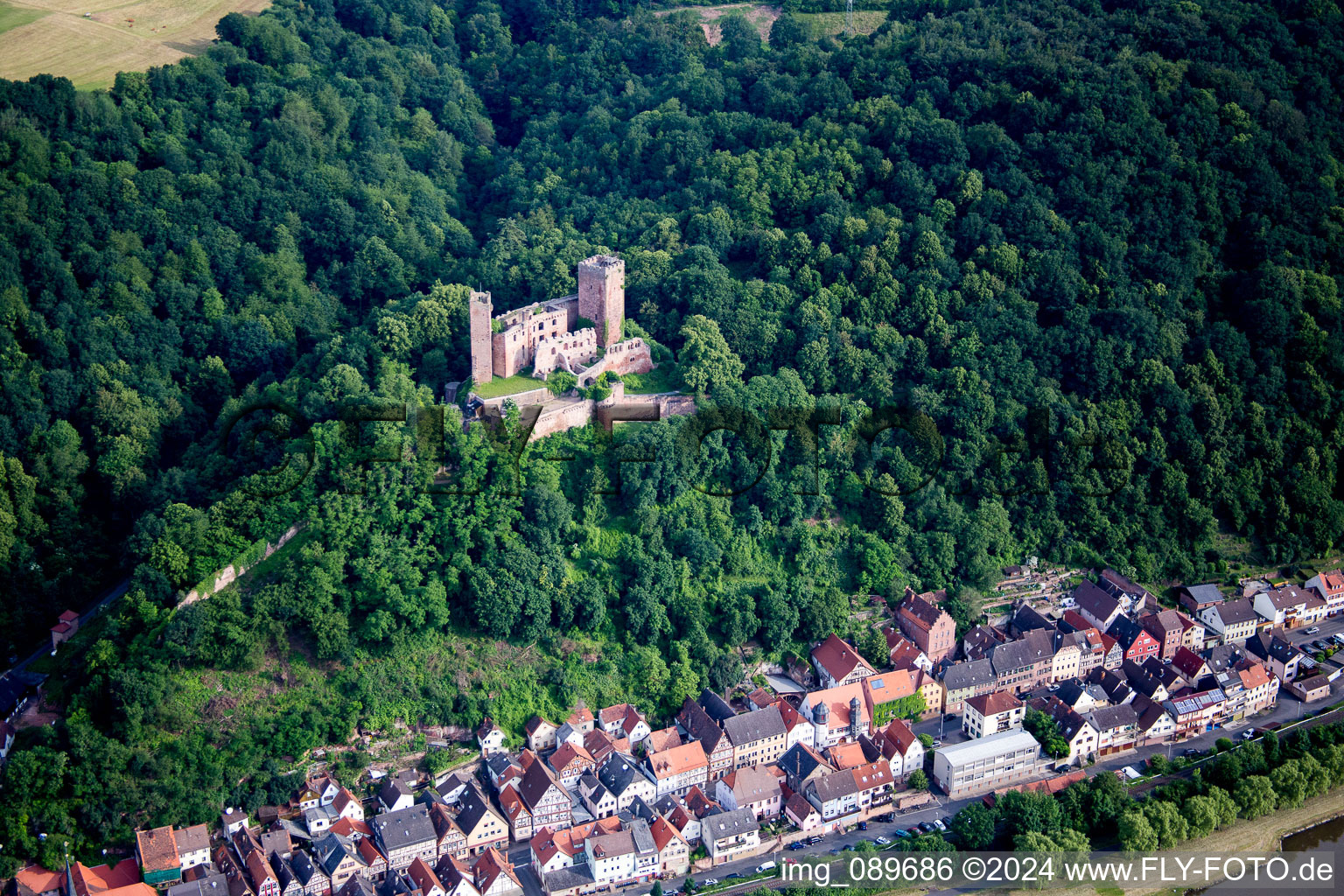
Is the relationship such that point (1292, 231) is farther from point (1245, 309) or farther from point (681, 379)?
point (681, 379)

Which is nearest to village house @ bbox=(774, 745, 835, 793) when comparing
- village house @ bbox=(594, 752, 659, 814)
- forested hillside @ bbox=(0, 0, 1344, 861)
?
forested hillside @ bbox=(0, 0, 1344, 861)

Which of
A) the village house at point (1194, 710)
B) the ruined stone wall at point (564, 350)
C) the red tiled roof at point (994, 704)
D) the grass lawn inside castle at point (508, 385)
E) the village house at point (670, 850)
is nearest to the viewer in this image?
the village house at point (670, 850)

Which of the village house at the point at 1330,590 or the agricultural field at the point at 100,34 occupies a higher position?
the agricultural field at the point at 100,34

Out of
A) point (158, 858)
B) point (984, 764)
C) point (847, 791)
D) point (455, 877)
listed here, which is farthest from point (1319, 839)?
point (158, 858)

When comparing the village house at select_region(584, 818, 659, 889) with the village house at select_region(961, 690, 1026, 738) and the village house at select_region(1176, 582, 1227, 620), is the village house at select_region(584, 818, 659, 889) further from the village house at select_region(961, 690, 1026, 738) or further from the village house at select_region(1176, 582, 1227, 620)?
the village house at select_region(1176, 582, 1227, 620)

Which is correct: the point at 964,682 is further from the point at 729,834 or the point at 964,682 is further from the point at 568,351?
the point at 568,351

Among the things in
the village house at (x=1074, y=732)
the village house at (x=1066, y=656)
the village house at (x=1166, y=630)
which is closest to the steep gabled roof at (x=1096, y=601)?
the village house at (x=1166, y=630)

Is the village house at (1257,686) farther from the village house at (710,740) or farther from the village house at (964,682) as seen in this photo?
the village house at (710,740)

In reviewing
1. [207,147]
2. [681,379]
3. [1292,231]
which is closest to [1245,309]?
[1292,231]
